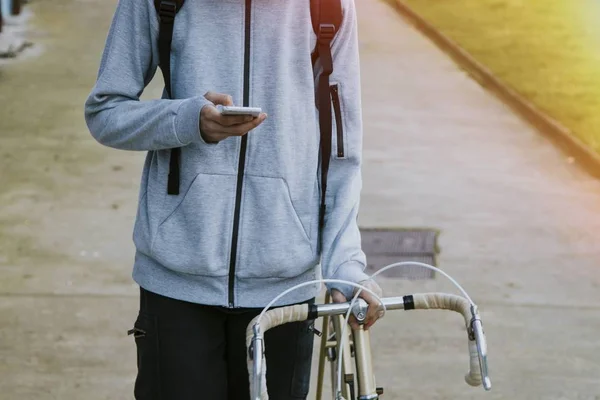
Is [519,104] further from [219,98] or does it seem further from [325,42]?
[219,98]

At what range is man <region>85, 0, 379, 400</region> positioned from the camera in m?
2.37

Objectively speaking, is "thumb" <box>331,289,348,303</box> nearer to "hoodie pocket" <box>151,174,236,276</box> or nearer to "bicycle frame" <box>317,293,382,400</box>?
"bicycle frame" <box>317,293,382,400</box>

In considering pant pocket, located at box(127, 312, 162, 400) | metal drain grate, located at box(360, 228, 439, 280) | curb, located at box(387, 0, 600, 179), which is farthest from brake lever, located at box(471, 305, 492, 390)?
curb, located at box(387, 0, 600, 179)

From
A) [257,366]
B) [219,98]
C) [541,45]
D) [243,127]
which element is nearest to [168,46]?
[219,98]

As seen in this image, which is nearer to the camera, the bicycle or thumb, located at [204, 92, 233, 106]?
the bicycle

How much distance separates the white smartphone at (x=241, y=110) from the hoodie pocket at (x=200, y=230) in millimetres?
339

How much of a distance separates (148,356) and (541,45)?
10889 millimetres

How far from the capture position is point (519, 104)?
Answer: 909 centimetres

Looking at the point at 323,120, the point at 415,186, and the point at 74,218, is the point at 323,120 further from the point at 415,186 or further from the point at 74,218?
the point at 415,186

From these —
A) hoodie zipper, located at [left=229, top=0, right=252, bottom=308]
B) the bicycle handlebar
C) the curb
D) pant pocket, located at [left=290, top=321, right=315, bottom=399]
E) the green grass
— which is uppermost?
hoodie zipper, located at [left=229, top=0, right=252, bottom=308]

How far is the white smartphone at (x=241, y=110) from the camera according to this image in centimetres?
205

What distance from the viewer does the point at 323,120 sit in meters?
2.50

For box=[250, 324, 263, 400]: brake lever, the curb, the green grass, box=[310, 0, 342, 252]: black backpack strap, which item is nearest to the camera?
box=[250, 324, 263, 400]: brake lever

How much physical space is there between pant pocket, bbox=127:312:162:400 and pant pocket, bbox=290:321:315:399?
1.19 feet
